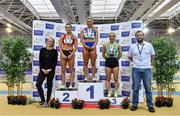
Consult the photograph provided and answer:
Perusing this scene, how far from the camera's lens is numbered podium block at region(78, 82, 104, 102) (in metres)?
7.00

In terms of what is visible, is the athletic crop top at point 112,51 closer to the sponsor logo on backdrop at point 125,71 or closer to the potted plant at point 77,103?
the sponsor logo on backdrop at point 125,71

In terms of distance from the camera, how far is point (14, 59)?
25.5 feet

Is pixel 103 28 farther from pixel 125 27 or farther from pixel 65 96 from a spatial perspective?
pixel 65 96

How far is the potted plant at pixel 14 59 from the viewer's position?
773cm

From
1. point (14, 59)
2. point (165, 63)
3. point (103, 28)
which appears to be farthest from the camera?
point (103, 28)

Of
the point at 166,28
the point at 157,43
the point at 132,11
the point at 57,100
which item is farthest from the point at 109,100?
the point at 166,28

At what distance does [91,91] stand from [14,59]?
212 centimetres

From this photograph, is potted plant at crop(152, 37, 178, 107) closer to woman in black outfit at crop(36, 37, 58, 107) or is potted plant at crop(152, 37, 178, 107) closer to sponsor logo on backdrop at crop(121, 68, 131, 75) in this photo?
sponsor logo on backdrop at crop(121, 68, 131, 75)

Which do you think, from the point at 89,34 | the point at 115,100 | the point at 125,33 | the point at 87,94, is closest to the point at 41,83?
the point at 87,94

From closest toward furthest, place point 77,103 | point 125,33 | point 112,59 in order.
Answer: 1. point 77,103
2. point 112,59
3. point 125,33

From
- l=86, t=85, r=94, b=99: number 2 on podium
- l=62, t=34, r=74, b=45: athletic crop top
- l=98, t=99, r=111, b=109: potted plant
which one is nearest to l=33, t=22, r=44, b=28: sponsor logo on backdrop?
l=62, t=34, r=74, b=45: athletic crop top

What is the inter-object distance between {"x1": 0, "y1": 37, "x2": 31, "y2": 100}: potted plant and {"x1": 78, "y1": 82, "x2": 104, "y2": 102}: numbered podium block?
1.70 m

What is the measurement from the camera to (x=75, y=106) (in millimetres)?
6855

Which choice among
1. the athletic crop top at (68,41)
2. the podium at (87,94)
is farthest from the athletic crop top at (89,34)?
the podium at (87,94)
